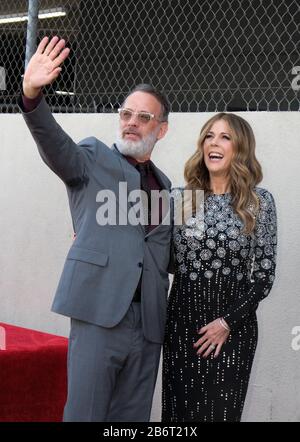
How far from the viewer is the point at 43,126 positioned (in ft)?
8.02

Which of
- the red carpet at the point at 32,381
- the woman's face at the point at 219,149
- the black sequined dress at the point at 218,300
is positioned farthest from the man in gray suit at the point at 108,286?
the red carpet at the point at 32,381

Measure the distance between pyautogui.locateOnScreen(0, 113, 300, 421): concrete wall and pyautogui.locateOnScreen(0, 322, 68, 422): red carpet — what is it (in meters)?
0.67

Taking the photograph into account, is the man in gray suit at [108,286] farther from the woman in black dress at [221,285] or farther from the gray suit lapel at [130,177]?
the woman in black dress at [221,285]

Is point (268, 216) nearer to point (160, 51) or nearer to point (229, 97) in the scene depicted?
point (229, 97)

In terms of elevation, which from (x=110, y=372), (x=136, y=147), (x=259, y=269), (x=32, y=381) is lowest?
(x=32, y=381)

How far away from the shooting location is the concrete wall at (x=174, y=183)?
4000 millimetres

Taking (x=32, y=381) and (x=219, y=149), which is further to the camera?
(x=32, y=381)

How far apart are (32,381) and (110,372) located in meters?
1.31

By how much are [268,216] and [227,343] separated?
0.50 meters

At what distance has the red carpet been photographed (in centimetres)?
372

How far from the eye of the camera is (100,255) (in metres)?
2.63

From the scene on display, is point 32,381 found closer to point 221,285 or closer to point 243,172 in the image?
point 221,285

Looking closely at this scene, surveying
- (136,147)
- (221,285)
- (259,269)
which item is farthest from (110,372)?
(136,147)

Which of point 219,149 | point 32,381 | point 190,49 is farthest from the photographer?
point 190,49
